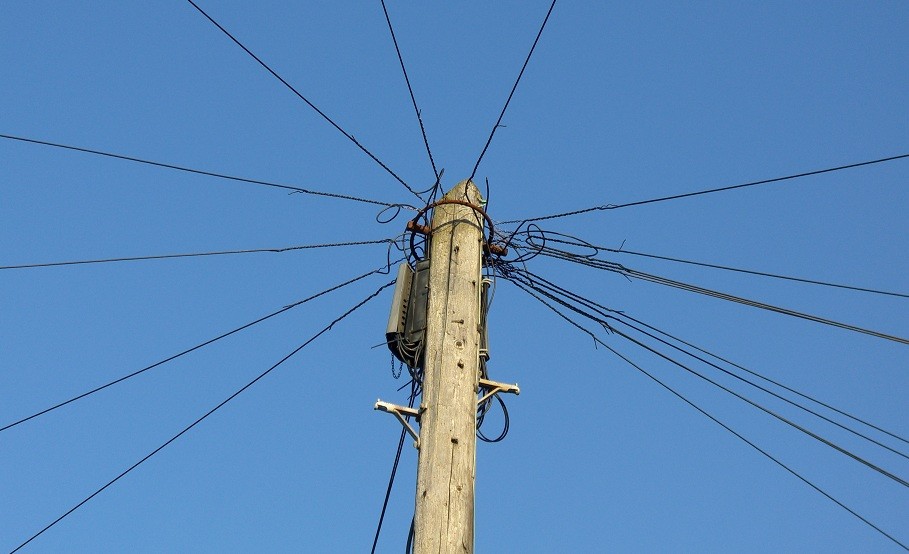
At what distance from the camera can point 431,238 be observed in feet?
22.7

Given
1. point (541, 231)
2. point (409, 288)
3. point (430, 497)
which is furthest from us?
point (541, 231)

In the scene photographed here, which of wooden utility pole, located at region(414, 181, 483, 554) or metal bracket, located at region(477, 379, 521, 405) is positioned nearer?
wooden utility pole, located at region(414, 181, 483, 554)

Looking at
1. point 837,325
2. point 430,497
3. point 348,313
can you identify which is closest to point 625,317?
point 837,325

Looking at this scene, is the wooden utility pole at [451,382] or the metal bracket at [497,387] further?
the metal bracket at [497,387]

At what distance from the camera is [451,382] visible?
6.15 metres

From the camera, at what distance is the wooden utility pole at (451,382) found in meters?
5.64

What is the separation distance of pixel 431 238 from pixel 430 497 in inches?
72.3

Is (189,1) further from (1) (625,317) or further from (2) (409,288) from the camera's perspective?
(1) (625,317)

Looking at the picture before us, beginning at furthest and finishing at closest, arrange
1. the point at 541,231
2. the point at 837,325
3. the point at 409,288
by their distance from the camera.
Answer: the point at 541,231 → the point at 837,325 → the point at 409,288

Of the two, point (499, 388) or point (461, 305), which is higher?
point (461, 305)

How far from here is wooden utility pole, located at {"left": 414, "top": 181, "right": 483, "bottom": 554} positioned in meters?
5.64

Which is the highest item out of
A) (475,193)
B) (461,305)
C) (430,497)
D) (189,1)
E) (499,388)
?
(189,1)

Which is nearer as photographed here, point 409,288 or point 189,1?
point 409,288

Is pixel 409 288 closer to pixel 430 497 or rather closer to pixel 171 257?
pixel 430 497
